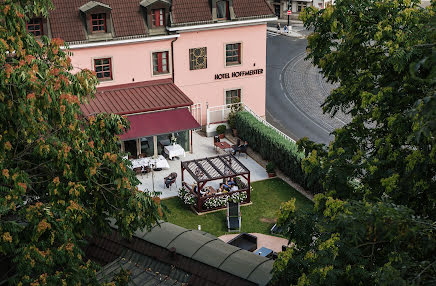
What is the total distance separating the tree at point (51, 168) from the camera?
55.6ft

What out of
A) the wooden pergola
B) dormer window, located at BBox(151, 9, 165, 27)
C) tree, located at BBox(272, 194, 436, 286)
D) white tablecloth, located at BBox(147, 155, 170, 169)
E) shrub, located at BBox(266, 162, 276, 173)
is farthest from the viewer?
dormer window, located at BBox(151, 9, 165, 27)

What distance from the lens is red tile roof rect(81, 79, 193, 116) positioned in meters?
40.8

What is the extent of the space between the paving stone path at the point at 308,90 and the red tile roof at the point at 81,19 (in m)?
14.7

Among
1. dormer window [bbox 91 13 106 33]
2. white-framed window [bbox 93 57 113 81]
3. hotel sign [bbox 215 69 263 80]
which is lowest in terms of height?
hotel sign [bbox 215 69 263 80]

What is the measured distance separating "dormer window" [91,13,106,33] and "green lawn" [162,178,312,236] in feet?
39.7

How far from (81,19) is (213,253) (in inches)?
904

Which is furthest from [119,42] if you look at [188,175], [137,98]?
[188,175]

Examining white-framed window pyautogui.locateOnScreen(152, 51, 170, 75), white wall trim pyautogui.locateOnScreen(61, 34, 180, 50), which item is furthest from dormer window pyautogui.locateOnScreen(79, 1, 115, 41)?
white-framed window pyautogui.locateOnScreen(152, 51, 170, 75)

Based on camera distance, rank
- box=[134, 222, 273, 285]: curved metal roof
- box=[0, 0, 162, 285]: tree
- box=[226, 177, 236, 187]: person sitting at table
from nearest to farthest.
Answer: box=[0, 0, 162, 285]: tree
box=[134, 222, 273, 285]: curved metal roof
box=[226, 177, 236, 187]: person sitting at table

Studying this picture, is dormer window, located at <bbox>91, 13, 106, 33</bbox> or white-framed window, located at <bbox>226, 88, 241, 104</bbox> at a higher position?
dormer window, located at <bbox>91, 13, 106, 33</bbox>

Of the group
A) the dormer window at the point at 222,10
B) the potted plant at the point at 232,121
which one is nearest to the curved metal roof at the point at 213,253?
the potted plant at the point at 232,121

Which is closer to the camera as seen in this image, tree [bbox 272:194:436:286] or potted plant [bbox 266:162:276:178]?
tree [bbox 272:194:436:286]

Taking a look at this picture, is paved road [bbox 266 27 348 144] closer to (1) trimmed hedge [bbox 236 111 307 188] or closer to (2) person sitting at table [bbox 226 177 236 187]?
(1) trimmed hedge [bbox 236 111 307 188]

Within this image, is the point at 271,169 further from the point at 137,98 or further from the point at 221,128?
the point at 137,98
